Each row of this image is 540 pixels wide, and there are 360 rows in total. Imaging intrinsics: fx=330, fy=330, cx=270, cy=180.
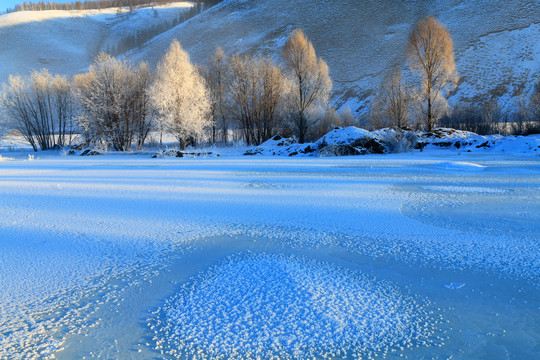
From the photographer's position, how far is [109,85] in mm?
24516

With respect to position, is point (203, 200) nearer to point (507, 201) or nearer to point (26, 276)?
point (26, 276)

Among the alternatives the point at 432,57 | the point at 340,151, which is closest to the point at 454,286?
the point at 340,151

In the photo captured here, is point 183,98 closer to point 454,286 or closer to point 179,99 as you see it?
point 179,99

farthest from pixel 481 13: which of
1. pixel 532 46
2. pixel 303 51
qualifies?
pixel 303 51

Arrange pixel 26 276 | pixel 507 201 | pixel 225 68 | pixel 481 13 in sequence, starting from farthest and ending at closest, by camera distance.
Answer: pixel 481 13 → pixel 225 68 → pixel 507 201 → pixel 26 276

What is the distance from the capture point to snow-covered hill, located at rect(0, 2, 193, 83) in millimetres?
84750

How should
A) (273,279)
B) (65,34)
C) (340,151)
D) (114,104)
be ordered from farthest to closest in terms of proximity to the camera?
(65,34), (114,104), (340,151), (273,279)

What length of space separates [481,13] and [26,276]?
7388cm

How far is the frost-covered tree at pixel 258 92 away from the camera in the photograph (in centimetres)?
2678

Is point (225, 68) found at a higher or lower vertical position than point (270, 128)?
higher

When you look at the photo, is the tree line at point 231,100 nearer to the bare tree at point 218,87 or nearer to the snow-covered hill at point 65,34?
the bare tree at point 218,87

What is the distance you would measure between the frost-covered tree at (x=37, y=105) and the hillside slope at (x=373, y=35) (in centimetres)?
4069

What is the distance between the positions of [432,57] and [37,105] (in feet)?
111

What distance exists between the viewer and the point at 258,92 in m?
27.0
